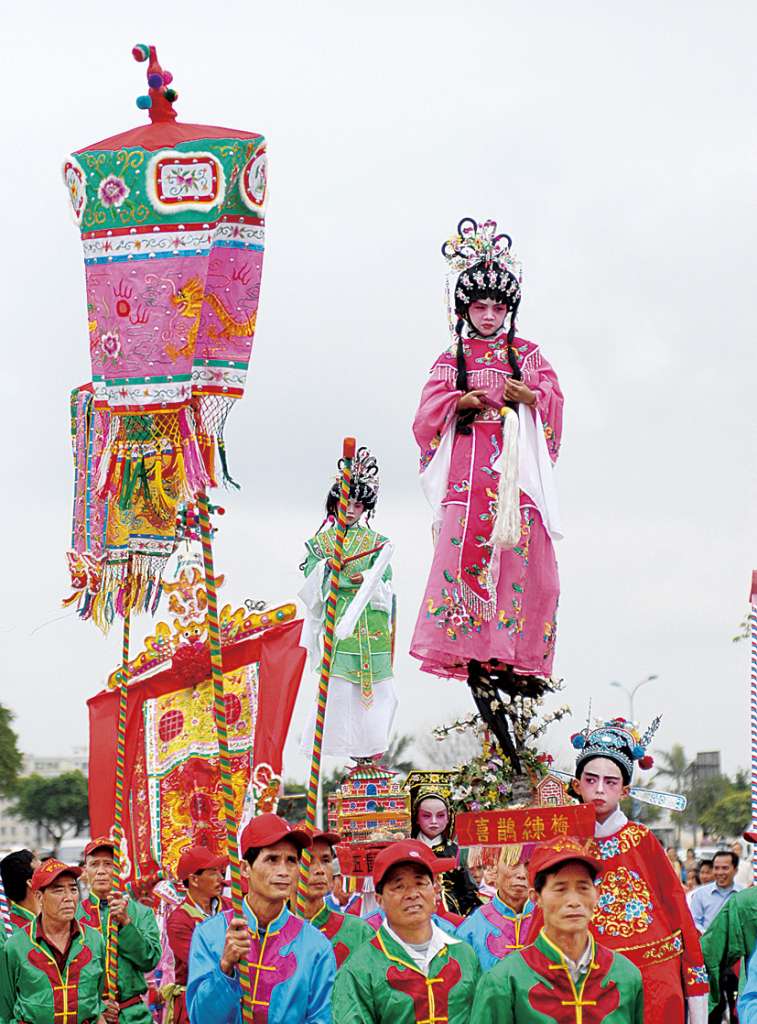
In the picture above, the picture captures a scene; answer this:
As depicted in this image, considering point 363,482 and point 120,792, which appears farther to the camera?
point 363,482

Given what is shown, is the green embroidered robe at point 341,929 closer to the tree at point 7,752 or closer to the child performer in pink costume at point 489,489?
the child performer in pink costume at point 489,489

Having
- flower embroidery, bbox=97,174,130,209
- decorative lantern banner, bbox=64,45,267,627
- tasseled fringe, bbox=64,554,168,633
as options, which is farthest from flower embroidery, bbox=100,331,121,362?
tasseled fringe, bbox=64,554,168,633

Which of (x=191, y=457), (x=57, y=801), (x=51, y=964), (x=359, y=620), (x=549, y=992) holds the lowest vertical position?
(x=549, y=992)

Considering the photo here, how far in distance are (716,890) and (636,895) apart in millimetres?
5179

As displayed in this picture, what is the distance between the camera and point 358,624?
13.2 m

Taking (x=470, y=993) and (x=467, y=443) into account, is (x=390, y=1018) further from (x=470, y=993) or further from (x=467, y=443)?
(x=467, y=443)

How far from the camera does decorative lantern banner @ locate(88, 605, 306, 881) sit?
14.2m

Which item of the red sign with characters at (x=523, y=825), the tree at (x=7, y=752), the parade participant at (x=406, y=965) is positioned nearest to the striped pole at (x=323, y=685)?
the red sign with characters at (x=523, y=825)

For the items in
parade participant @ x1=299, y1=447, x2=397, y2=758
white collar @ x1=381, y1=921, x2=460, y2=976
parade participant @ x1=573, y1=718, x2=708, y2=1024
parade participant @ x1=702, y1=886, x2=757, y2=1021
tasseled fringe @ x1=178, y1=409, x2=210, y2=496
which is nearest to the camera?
white collar @ x1=381, y1=921, x2=460, y2=976

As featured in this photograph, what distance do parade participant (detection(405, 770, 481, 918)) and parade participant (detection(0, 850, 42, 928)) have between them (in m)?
2.63

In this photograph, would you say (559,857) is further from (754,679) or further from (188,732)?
(188,732)

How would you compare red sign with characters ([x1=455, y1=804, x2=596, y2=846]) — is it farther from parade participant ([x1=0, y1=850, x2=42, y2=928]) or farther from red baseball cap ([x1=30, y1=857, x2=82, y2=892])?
parade participant ([x1=0, y1=850, x2=42, y2=928])

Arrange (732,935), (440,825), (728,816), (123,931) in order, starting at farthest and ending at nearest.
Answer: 1. (728,816)
2. (440,825)
3. (732,935)
4. (123,931)

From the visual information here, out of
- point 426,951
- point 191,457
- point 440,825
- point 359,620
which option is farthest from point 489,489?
point 426,951
